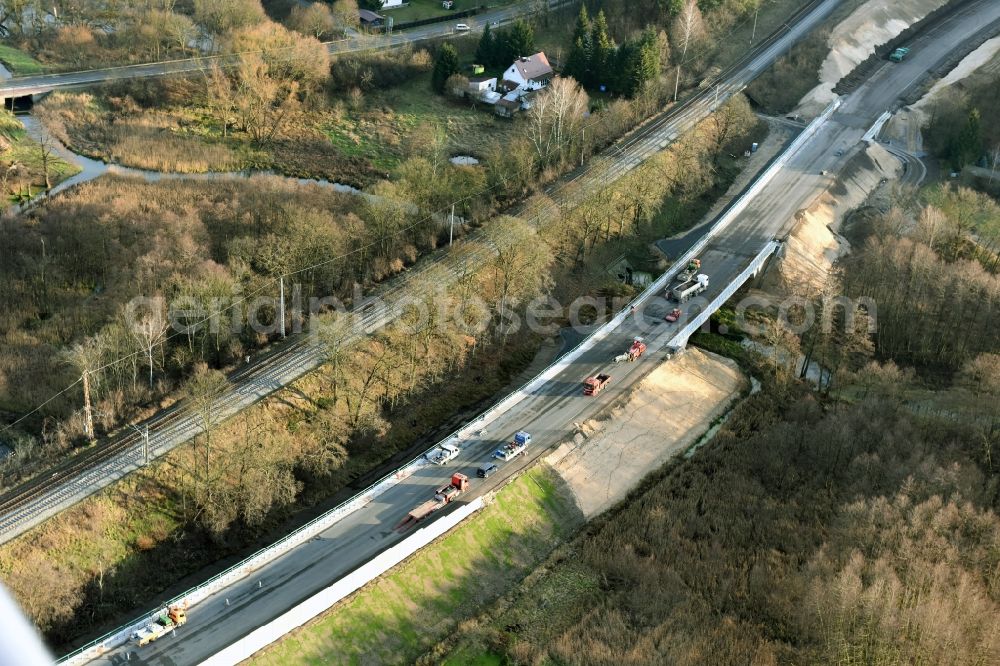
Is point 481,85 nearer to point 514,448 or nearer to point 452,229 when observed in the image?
point 452,229

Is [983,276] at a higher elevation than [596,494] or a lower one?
higher

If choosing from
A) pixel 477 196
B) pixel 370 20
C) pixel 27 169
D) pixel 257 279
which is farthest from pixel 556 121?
pixel 27 169

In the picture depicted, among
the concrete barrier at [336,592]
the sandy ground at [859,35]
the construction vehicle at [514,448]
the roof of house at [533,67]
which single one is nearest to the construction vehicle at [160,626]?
the concrete barrier at [336,592]

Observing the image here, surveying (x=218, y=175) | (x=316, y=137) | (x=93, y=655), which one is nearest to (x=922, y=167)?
(x=316, y=137)

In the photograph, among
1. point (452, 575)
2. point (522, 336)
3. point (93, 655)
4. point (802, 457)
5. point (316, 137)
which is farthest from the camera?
point (316, 137)

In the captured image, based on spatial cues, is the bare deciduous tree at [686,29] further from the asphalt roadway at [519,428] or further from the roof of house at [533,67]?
the asphalt roadway at [519,428]

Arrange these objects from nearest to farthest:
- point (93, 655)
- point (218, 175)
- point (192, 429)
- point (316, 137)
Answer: point (93, 655) → point (192, 429) → point (218, 175) → point (316, 137)

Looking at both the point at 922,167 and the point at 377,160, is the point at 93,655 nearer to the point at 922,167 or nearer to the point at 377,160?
the point at 377,160

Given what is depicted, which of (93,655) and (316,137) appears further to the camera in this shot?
(316,137)
